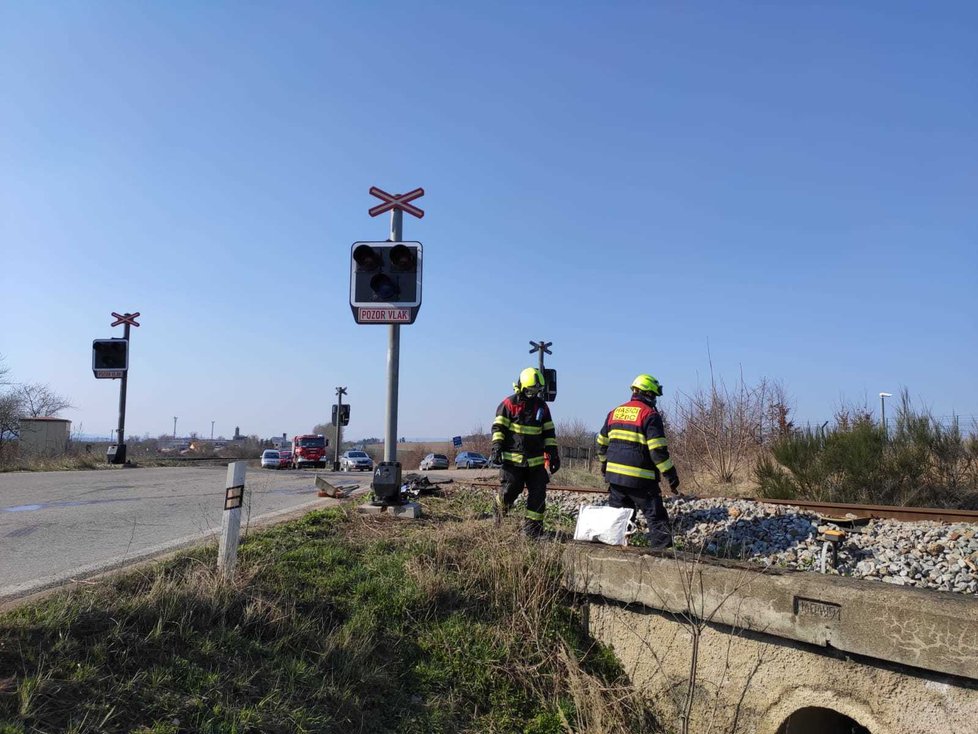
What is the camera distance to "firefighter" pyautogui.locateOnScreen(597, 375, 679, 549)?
658 cm

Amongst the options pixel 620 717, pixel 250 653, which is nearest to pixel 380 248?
pixel 250 653

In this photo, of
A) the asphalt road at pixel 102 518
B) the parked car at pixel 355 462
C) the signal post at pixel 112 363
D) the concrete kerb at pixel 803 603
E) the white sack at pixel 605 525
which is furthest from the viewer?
the parked car at pixel 355 462

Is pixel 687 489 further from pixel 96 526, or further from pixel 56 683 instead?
pixel 56 683

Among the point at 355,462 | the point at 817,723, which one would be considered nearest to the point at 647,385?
Answer: the point at 817,723

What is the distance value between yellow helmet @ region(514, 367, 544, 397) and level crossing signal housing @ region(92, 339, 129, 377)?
57.9 ft

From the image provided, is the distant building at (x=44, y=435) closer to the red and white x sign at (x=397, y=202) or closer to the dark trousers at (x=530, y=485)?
the red and white x sign at (x=397, y=202)

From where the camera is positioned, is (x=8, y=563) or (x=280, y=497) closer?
(x=8, y=563)

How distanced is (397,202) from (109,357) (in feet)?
54.4

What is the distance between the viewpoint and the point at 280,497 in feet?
36.3

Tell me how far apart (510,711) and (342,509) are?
3.53 meters

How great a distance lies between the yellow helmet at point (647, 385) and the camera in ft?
22.9

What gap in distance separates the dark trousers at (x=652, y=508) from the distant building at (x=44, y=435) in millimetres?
28681

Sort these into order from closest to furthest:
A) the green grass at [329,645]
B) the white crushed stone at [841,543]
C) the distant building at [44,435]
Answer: the green grass at [329,645] < the white crushed stone at [841,543] < the distant building at [44,435]

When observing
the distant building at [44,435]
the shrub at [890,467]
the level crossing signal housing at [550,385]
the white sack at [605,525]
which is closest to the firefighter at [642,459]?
the white sack at [605,525]
